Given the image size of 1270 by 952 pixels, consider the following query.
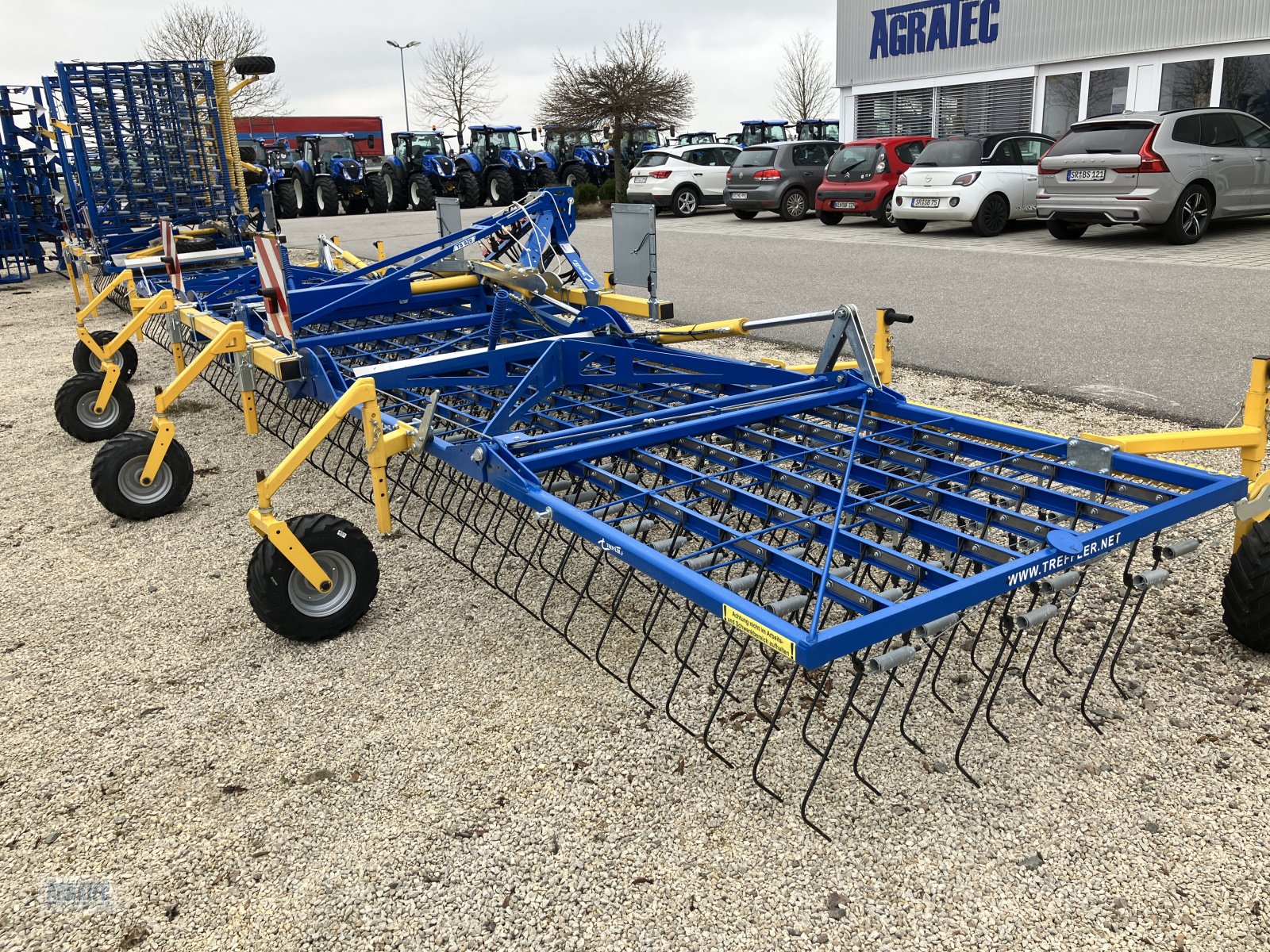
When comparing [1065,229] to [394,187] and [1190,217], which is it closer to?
[1190,217]

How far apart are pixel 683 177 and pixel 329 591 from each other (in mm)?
17521

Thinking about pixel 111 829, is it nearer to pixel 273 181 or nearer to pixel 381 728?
pixel 381 728

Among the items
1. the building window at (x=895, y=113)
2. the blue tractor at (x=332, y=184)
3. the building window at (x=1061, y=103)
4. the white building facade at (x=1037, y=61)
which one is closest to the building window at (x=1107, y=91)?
the white building facade at (x=1037, y=61)

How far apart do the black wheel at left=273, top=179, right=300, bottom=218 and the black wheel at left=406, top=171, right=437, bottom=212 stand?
277 centimetres

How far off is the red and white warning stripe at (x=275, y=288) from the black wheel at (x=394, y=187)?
20.2 meters

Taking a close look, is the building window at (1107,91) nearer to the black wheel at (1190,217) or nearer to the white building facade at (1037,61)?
the white building facade at (1037,61)

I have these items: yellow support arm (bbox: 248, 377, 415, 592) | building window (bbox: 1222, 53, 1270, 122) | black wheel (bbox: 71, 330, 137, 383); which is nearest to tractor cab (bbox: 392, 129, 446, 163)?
building window (bbox: 1222, 53, 1270, 122)

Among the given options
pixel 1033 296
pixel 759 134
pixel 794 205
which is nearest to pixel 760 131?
pixel 759 134

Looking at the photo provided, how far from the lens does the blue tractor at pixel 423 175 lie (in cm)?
2334

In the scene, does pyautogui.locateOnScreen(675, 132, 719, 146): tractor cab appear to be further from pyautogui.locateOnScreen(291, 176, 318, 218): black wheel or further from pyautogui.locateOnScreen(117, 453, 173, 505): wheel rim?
pyautogui.locateOnScreen(117, 453, 173, 505): wheel rim

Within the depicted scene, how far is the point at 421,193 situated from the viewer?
23.8 meters

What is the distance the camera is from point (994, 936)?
202cm

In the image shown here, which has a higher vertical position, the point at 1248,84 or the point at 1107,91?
the point at 1107,91

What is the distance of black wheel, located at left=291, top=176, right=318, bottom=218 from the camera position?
2383 centimetres
